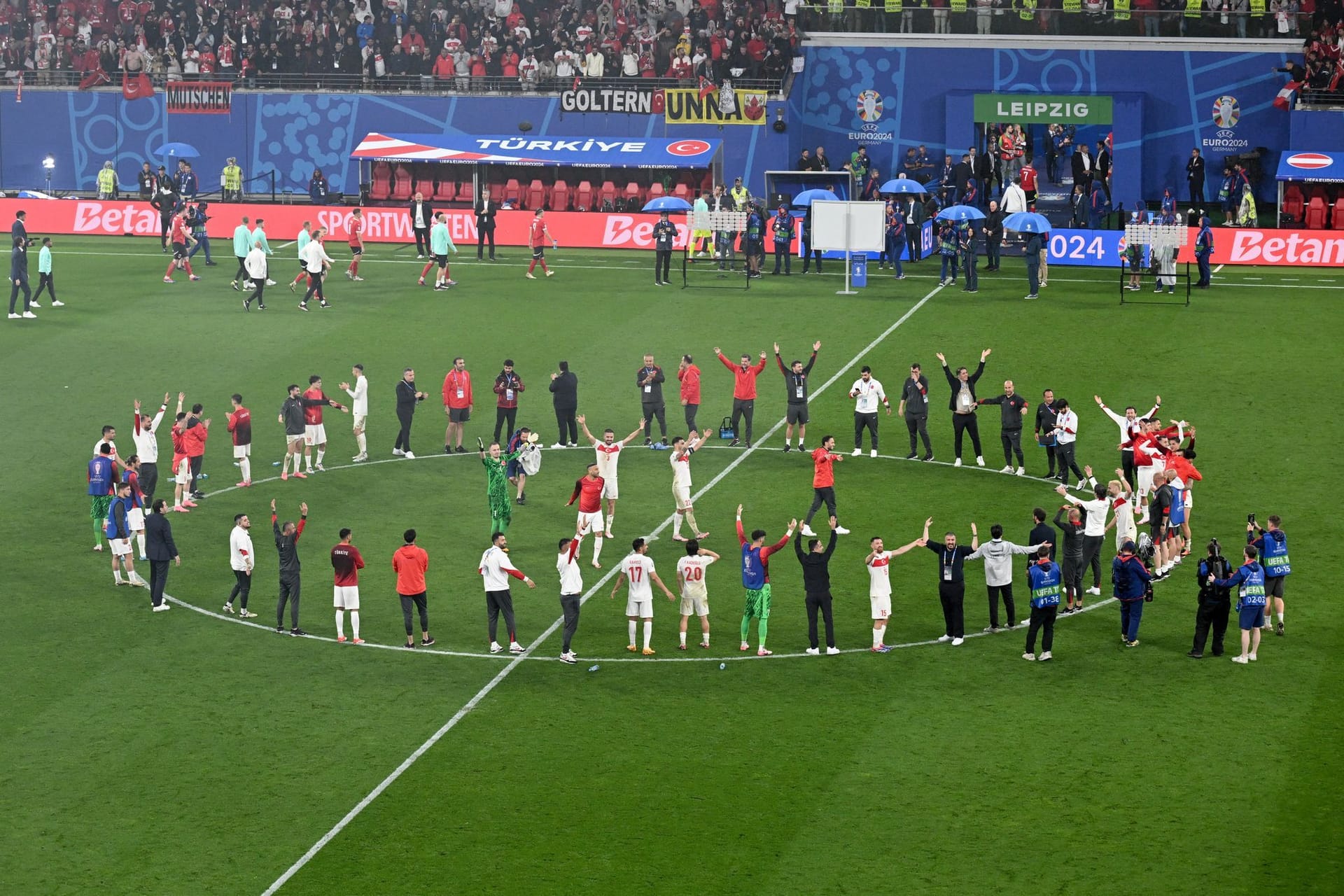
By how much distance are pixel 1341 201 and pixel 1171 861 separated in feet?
135

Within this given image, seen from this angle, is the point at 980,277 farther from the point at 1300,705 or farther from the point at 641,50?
the point at 1300,705

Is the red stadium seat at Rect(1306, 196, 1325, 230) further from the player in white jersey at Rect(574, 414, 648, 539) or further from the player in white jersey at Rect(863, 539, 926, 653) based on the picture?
the player in white jersey at Rect(863, 539, 926, 653)

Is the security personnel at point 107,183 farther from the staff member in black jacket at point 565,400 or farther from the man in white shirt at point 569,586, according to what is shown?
the man in white shirt at point 569,586

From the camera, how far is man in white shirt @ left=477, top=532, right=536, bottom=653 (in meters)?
24.3

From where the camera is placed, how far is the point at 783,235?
5175 cm

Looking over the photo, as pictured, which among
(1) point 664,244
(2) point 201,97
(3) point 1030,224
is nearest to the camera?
(3) point 1030,224

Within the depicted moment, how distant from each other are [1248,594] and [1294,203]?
35766 millimetres

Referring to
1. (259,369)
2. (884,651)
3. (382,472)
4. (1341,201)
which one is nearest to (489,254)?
(259,369)

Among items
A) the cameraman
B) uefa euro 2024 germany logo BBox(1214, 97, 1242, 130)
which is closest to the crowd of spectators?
uefa euro 2024 germany logo BBox(1214, 97, 1242, 130)

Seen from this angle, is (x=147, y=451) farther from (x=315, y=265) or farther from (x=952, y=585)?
(x=315, y=265)

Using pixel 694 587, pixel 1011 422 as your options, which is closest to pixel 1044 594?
pixel 694 587

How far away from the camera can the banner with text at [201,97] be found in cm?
6638

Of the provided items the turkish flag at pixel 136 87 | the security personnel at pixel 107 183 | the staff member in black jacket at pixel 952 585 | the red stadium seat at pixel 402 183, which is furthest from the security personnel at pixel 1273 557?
the turkish flag at pixel 136 87

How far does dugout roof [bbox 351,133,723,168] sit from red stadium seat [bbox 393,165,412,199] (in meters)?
0.59
